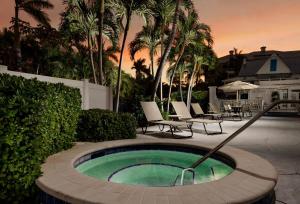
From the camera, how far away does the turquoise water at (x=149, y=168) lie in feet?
16.1

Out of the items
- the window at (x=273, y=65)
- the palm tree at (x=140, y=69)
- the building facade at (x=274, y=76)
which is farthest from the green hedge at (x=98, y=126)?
the palm tree at (x=140, y=69)

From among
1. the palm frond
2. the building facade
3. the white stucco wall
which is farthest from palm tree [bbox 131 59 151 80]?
the palm frond

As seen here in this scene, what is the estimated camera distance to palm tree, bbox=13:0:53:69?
2555 cm

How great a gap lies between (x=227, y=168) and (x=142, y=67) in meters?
45.1

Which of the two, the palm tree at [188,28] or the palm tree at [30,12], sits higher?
the palm tree at [30,12]

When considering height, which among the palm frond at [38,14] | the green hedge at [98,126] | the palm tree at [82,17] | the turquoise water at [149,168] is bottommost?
the turquoise water at [149,168]

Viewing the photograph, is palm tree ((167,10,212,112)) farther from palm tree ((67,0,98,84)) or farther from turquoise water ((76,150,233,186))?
turquoise water ((76,150,233,186))

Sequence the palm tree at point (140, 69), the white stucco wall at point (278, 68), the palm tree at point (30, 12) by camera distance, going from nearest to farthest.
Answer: the palm tree at point (30, 12)
the white stucco wall at point (278, 68)
the palm tree at point (140, 69)

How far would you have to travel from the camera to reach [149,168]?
5621 millimetres

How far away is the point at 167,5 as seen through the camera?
49.1ft

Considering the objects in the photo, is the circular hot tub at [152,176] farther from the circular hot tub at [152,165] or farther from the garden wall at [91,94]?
the garden wall at [91,94]

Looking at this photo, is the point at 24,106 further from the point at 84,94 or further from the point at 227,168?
the point at 84,94

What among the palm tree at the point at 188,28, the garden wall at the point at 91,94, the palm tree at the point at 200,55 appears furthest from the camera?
the palm tree at the point at 200,55

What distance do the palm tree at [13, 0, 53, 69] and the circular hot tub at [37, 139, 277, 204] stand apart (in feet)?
72.3
